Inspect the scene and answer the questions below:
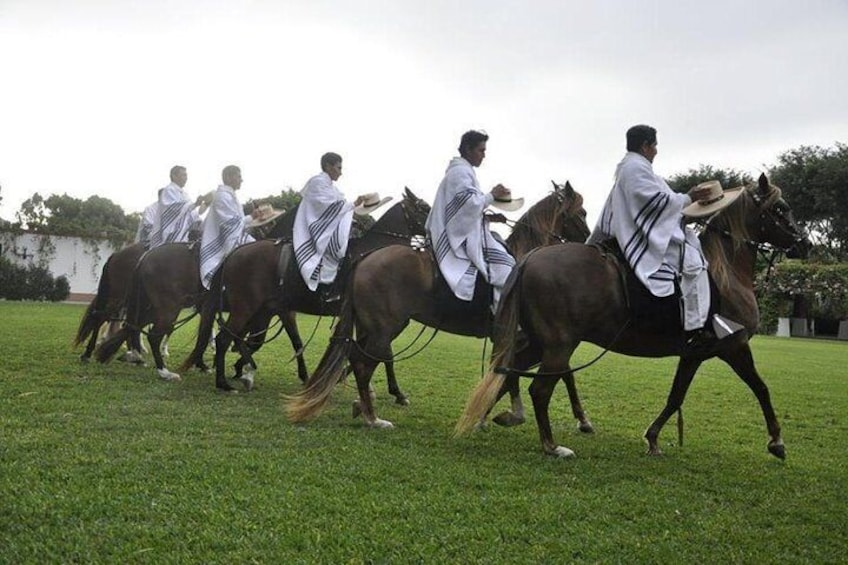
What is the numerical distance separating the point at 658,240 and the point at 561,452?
6.41 feet

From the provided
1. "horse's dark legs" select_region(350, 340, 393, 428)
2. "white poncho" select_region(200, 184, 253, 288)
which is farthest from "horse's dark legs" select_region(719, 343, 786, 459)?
"white poncho" select_region(200, 184, 253, 288)

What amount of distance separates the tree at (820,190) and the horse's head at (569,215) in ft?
133

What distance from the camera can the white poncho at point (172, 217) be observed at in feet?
39.2

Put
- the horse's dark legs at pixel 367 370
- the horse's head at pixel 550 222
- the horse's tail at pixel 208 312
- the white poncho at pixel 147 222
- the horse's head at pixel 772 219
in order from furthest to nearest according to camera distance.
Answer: the white poncho at pixel 147 222
the horse's tail at pixel 208 312
the horse's head at pixel 550 222
the horse's dark legs at pixel 367 370
the horse's head at pixel 772 219

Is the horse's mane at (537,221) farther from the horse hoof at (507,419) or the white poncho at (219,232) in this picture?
the white poncho at (219,232)

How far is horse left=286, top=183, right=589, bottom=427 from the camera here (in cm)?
741

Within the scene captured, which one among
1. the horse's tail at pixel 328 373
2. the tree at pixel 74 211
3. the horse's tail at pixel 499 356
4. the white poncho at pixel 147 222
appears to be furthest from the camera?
the tree at pixel 74 211

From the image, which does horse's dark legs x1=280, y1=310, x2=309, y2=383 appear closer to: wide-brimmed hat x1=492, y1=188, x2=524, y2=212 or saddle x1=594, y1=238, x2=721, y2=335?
wide-brimmed hat x1=492, y1=188, x2=524, y2=212

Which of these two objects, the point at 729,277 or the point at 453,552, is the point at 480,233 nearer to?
the point at 729,277

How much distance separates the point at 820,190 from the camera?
4516 centimetres

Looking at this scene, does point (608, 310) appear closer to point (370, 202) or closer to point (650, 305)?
point (650, 305)

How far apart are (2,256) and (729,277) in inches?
1415

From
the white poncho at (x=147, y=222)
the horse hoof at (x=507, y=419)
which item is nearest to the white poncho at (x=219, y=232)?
the white poncho at (x=147, y=222)

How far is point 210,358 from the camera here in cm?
1377
